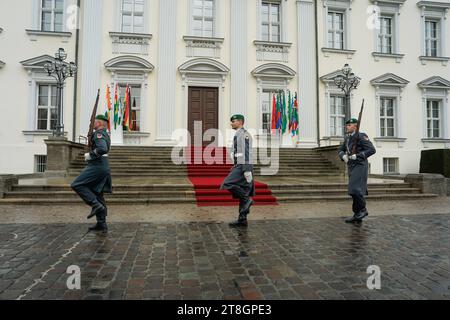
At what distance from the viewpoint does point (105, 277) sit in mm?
3080

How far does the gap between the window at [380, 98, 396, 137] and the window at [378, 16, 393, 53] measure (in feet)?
9.91

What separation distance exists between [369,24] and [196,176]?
13.8 metres

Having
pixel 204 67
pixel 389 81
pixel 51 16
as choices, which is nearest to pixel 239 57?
pixel 204 67

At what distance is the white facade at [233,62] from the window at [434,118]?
2.8 inches

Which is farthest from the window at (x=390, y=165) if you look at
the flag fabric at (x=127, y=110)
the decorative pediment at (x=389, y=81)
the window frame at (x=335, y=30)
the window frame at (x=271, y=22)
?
the flag fabric at (x=127, y=110)

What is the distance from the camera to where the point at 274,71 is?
16219mm

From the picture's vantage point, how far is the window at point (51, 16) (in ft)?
49.3

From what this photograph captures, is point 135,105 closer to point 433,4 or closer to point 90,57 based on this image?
point 90,57

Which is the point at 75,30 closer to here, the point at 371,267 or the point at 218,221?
the point at 218,221

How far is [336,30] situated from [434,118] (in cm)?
786

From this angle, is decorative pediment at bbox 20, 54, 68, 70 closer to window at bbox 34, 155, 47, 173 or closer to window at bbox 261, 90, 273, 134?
window at bbox 34, 155, 47, 173

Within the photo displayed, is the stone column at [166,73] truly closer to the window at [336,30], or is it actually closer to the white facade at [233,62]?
the white facade at [233,62]

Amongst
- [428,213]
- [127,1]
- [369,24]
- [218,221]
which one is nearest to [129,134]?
[127,1]

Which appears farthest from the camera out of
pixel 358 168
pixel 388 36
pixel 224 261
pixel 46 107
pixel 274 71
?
pixel 388 36
